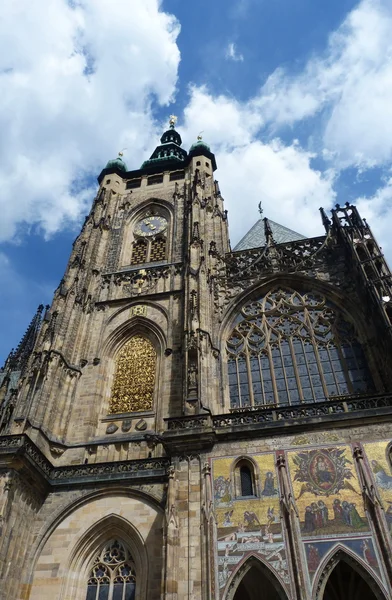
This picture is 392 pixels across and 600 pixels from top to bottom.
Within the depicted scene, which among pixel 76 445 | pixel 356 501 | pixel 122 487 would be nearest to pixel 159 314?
pixel 76 445

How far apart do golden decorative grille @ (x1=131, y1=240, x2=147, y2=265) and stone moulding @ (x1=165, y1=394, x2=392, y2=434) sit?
9.96m

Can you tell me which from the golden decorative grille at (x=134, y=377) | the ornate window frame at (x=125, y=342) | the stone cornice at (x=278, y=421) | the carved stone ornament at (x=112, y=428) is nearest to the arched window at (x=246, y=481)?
A: the stone cornice at (x=278, y=421)

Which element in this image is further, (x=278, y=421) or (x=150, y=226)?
(x=150, y=226)

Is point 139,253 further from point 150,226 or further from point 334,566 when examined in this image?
point 334,566

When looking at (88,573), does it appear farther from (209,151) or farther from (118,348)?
(209,151)

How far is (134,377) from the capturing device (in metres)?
15.8

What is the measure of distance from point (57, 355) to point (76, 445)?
114 inches

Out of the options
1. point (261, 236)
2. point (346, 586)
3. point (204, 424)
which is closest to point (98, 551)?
point (204, 424)

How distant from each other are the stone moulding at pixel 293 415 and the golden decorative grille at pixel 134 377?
328 cm

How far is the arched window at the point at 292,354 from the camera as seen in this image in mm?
14133

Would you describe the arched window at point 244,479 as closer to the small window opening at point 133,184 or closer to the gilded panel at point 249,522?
the gilded panel at point 249,522

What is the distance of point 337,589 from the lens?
11570 mm

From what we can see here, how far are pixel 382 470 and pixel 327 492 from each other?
4.07ft

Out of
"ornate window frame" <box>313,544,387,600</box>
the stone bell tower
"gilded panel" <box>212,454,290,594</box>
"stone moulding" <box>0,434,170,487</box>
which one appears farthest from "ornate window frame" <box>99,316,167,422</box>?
"ornate window frame" <box>313,544,387,600</box>
